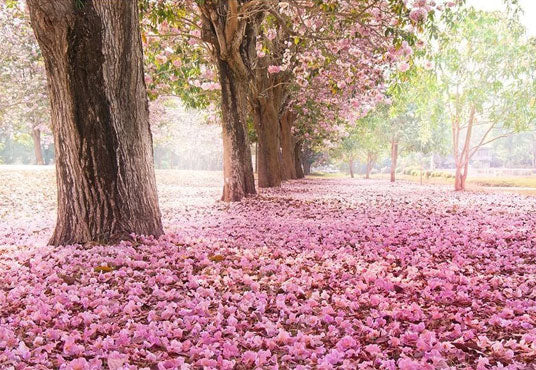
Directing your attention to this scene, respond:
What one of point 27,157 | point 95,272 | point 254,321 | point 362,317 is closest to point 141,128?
point 95,272

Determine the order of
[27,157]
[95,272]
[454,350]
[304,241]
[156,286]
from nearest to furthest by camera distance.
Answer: [454,350] < [156,286] < [95,272] < [304,241] < [27,157]

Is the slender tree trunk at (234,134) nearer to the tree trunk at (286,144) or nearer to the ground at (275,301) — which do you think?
the ground at (275,301)

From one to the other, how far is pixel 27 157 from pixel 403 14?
80975 millimetres

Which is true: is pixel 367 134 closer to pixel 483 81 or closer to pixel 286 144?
pixel 286 144

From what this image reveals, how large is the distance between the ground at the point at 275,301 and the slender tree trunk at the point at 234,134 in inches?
232

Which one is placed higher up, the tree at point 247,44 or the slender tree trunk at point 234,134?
the tree at point 247,44

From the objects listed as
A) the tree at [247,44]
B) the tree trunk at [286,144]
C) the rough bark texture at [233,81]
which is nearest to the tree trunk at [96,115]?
the tree at [247,44]

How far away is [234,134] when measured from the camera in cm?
1413

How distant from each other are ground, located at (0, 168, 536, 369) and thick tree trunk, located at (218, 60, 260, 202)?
19.3 ft

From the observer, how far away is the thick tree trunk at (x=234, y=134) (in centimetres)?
1407

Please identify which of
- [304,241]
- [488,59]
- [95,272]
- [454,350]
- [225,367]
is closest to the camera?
[225,367]

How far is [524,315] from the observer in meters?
4.19

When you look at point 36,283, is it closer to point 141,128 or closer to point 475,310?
point 141,128

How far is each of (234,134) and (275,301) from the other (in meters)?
9.92
